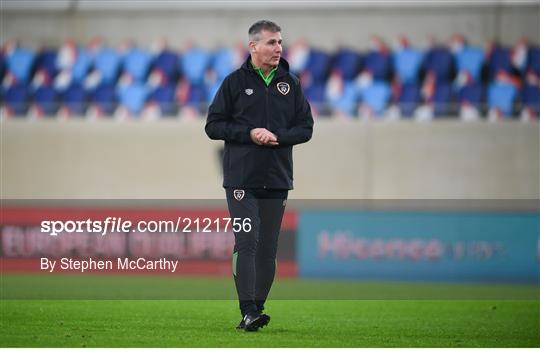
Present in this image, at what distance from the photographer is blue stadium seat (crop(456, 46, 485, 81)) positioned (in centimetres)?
1977

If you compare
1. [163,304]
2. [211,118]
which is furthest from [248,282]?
[163,304]

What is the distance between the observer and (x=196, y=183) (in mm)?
19359

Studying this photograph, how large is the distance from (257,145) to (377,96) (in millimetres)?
11568

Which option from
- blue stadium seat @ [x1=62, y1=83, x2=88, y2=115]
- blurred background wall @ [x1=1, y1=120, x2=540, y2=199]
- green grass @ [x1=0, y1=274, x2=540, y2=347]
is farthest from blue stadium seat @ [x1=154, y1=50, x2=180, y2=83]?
green grass @ [x1=0, y1=274, x2=540, y2=347]

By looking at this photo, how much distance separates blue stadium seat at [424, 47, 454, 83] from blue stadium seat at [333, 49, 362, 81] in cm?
129

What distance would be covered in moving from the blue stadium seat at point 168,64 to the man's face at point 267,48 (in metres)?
12.6

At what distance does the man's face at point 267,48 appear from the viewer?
8.17m

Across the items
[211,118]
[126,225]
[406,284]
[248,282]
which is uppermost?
[211,118]

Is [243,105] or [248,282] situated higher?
[243,105]

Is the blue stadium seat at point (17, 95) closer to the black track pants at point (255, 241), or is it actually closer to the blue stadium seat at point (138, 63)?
the blue stadium seat at point (138, 63)

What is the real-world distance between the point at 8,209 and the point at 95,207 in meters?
1.35

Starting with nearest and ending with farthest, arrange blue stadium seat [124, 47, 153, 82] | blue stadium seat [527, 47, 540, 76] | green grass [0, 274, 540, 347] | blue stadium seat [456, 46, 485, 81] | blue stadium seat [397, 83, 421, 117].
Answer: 1. green grass [0, 274, 540, 347]
2. blue stadium seat [397, 83, 421, 117]
3. blue stadium seat [527, 47, 540, 76]
4. blue stadium seat [456, 46, 485, 81]
5. blue stadium seat [124, 47, 153, 82]

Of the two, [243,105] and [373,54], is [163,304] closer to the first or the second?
[243,105]

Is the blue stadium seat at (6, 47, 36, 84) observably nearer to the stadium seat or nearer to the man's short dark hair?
the stadium seat
